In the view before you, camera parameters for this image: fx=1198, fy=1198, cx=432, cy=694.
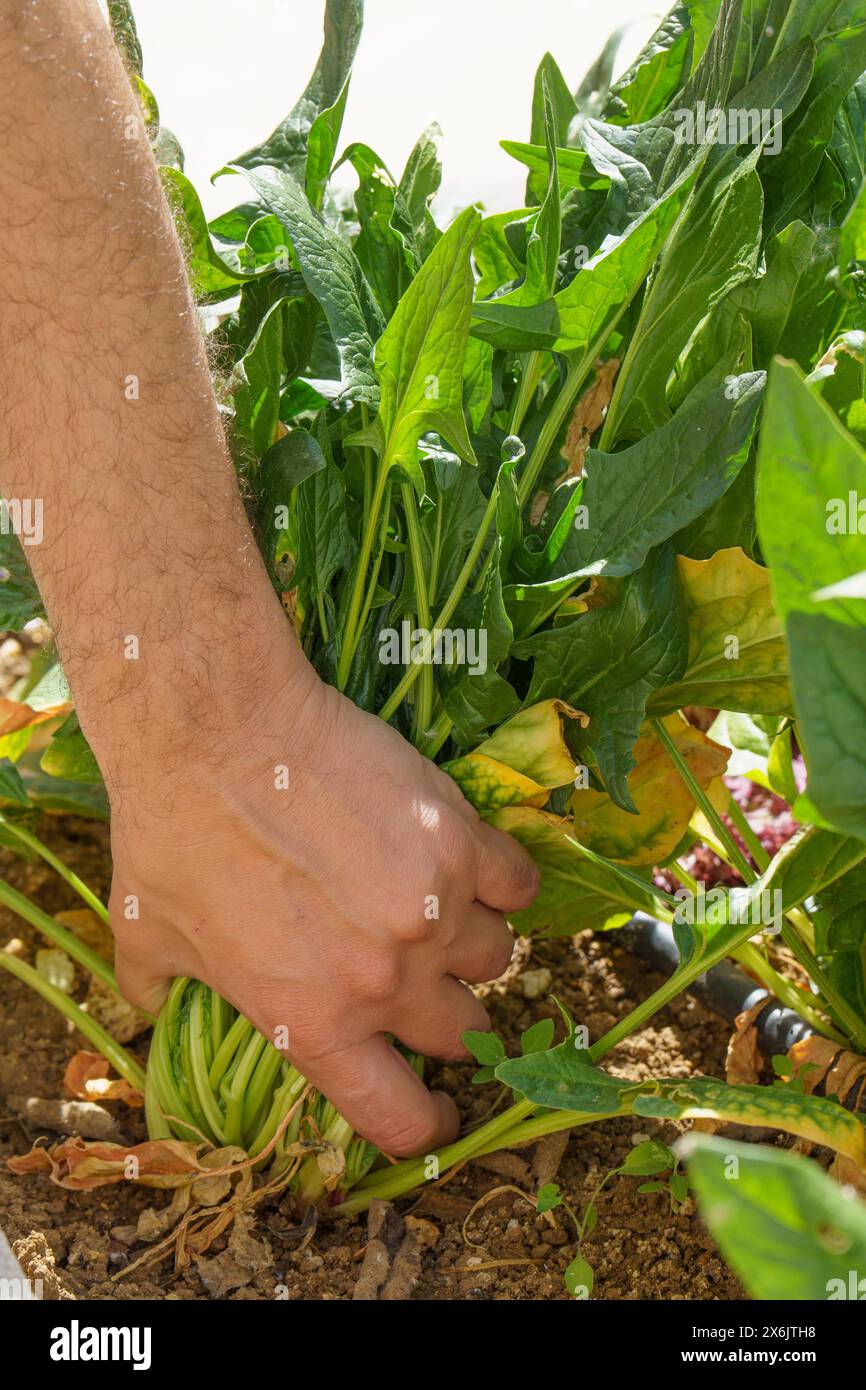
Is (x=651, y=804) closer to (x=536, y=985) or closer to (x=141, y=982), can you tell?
(x=536, y=985)

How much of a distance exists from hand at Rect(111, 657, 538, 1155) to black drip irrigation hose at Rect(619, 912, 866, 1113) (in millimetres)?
227

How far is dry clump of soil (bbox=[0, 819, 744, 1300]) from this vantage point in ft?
2.64

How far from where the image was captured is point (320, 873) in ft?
2.57

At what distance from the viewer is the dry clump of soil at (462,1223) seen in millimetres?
806

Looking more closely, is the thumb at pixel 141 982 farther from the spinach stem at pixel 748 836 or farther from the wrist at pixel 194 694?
the spinach stem at pixel 748 836

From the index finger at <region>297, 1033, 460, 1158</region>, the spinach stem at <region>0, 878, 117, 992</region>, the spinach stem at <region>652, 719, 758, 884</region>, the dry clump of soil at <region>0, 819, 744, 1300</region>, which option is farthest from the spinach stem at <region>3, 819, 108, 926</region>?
the spinach stem at <region>652, 719, 758, 884</region>

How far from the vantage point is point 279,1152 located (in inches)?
35.2

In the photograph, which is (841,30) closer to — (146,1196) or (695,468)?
(695,468)

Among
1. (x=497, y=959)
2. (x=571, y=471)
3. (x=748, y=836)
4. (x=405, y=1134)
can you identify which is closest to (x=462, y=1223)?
(x=405, y=1134)

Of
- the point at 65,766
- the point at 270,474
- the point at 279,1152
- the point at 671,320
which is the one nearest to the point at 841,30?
the point at 671,320

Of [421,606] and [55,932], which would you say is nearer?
[421,606]

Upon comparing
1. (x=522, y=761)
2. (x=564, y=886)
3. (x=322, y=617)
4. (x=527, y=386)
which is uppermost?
(x=527, y=386)

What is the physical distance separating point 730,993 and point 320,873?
1.36 feet

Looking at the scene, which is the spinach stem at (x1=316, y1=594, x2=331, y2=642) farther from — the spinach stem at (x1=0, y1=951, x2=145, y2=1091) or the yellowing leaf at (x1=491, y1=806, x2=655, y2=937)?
the spinach stem at (x1=0, y1=951, x2=145, y2=1091)
